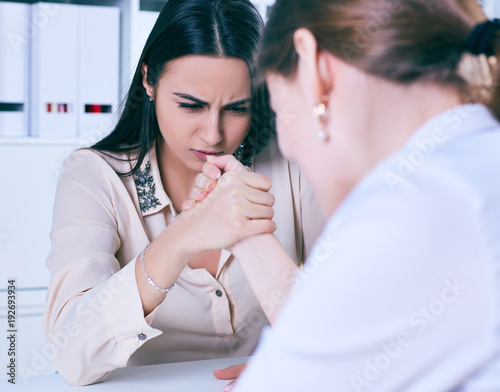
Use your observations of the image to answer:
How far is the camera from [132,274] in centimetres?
103

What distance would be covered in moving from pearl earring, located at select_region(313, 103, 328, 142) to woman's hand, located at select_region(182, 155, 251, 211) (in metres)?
0.53

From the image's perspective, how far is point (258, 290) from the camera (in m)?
0.96

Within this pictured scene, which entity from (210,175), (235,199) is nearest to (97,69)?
(210,175)

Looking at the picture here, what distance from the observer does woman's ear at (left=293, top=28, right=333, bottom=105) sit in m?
0.58

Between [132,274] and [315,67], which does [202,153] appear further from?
[315,67]

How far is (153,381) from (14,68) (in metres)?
1.19

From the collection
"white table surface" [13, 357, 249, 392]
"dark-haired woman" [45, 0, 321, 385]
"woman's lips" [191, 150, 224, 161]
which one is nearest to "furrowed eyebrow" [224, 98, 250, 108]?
"dark-haired woman" [45, 0, 321, 385]

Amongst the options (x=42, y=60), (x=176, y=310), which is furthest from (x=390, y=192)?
(x=42, y=60)

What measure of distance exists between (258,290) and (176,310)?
0.38 metres

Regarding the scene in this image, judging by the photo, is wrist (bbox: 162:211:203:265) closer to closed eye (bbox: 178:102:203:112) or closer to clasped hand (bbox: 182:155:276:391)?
clasped hand (bbox: 182:155:276:391)

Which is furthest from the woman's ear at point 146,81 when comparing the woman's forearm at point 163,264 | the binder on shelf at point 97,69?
the binder on shelf at point 97,69

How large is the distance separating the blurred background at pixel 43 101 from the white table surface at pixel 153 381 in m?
0.82

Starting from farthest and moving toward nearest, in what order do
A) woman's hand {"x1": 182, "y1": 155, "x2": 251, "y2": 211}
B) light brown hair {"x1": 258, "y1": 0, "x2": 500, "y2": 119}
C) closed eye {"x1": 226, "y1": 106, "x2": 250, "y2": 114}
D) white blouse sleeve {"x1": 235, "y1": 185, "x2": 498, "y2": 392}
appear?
closed eye {"x1": 226, "y1": 106, "x2": 250, "y2": 114}, woman's hand {"x1": 182, "y1": 155, "x2": 251, "y2": 211}, light brown hair {"x1": 258, "y1": 0, "x2": 500, "y2": 119}, white blouse sleeve {"x1": 235, "y1": 185, "x2": 498, "y2": 392}

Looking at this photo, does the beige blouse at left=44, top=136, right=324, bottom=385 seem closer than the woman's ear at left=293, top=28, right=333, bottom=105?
No
